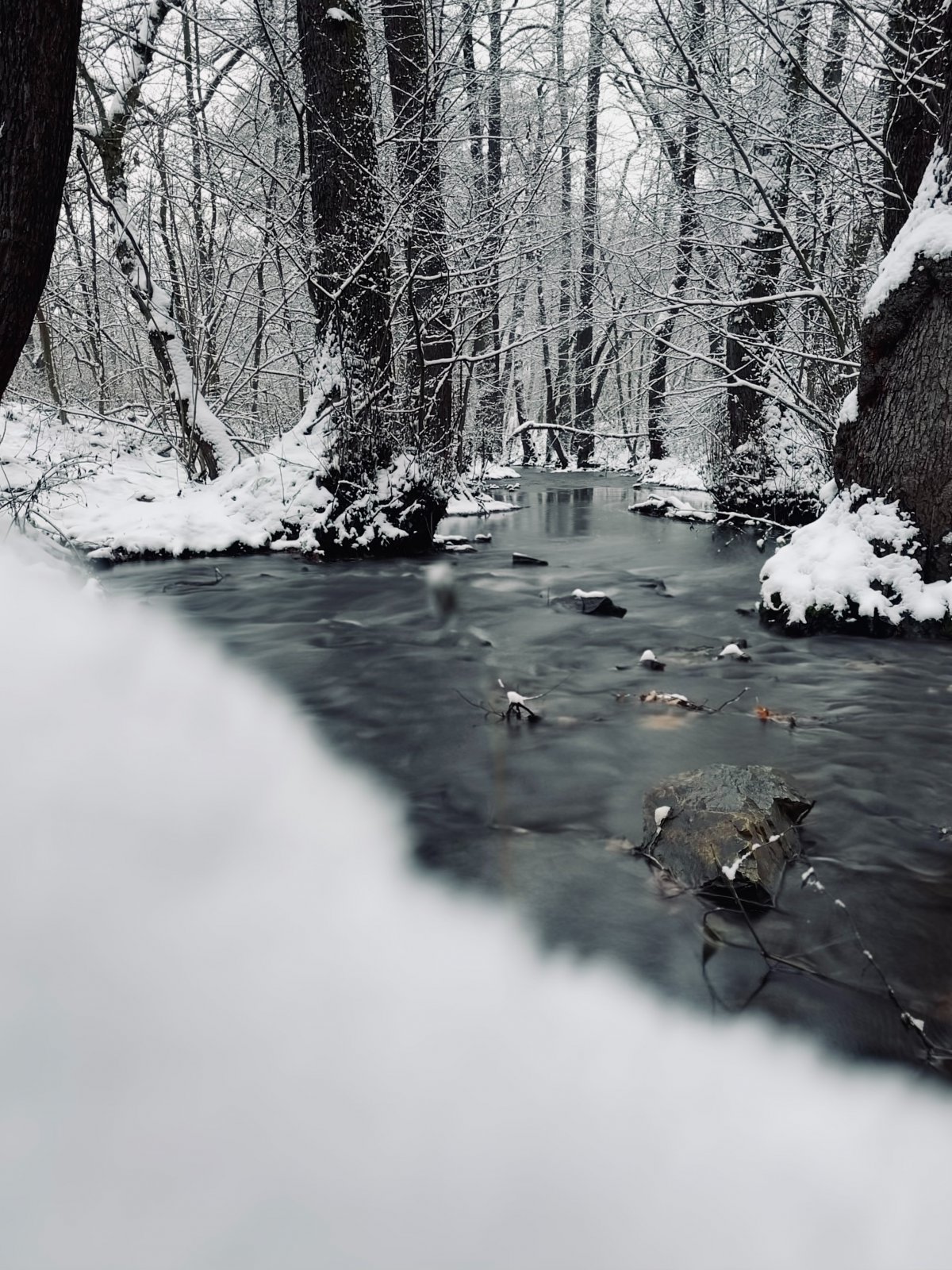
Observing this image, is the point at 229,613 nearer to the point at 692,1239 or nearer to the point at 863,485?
the point at 863,485

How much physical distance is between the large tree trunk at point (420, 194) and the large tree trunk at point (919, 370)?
4.55 meters

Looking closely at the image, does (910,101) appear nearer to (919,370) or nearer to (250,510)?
(919,370)

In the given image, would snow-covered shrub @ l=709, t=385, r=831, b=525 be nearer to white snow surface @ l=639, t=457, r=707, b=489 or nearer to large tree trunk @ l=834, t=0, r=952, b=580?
large tree trunk @ l=834, t=0, r=952, b=580

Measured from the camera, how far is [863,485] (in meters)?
6.00

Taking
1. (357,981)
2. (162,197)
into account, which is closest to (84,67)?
(162,197)

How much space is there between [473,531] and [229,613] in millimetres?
5424

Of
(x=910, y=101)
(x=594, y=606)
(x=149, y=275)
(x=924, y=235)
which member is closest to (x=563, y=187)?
(x=149, y=275)

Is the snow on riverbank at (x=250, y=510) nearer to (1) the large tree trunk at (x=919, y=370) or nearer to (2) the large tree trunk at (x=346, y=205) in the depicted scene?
(2) the large tree trunk at (x=346, y=205)

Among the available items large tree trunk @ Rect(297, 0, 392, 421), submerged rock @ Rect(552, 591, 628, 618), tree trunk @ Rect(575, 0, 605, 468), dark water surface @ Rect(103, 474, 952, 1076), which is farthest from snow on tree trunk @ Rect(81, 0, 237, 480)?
submerged rock @ Rect(552, 591, 628, 618)

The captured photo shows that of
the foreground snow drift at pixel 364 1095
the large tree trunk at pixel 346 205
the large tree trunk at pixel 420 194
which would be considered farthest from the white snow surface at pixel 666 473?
the foreground snow drift at pixel 364 1095

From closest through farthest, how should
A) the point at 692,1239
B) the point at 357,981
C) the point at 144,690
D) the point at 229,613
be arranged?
the point at 692,1239 → the point at 357,981 → the point at 144,690 → the point at 229,613

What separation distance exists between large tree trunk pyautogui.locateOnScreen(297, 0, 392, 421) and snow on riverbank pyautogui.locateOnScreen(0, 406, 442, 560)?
90cm

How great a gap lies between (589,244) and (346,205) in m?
7.93

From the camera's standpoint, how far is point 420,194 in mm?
8953
